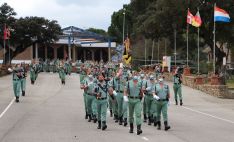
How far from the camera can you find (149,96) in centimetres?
2162

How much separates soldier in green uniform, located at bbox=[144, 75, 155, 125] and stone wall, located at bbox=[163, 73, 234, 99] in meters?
16.0

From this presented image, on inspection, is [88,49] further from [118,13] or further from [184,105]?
[184,105]

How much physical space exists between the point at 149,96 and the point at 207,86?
18701 millimetres

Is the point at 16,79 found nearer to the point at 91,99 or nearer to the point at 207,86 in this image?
the point at 91,99

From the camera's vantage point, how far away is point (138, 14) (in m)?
70.1

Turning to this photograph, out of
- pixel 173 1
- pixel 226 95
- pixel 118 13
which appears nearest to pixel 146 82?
pixel 226 95

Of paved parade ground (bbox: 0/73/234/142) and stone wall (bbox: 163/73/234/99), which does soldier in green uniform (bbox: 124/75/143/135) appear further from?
stone wall (bbox: 163/73/234/99)

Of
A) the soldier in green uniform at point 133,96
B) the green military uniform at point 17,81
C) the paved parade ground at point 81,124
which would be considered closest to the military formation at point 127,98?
the soldier in green uniform at point 133,96

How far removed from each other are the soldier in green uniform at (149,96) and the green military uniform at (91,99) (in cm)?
179

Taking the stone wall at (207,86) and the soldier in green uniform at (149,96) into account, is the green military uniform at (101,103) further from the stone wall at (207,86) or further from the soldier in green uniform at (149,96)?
the stone wall at (207,86)

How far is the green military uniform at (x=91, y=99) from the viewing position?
2059cm

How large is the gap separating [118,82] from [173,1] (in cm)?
3505

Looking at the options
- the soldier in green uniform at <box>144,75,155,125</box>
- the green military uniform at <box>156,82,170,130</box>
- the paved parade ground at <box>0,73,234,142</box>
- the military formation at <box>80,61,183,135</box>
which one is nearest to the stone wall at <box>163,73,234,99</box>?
the paved parade ground at <box>0,73,234,142</box>

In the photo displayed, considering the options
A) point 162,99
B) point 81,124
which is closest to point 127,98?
point 162,99
